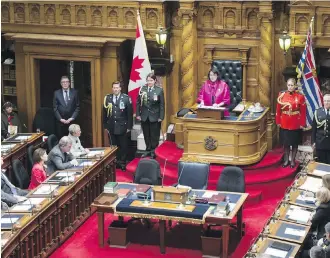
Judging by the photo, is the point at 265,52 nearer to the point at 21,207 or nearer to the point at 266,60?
the point at 266,60

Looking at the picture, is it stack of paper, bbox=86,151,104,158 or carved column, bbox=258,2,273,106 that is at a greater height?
carved column, bbox=258,2,273,106

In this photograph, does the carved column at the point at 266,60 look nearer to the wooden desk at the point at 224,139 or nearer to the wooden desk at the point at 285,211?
the wooden desk at the point at 224,139

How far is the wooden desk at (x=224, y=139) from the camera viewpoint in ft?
43.7

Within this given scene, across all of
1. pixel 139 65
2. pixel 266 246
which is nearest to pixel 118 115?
pixel 139 65

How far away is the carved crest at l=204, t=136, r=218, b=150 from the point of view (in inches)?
529

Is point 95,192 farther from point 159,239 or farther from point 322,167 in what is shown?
point 322,167

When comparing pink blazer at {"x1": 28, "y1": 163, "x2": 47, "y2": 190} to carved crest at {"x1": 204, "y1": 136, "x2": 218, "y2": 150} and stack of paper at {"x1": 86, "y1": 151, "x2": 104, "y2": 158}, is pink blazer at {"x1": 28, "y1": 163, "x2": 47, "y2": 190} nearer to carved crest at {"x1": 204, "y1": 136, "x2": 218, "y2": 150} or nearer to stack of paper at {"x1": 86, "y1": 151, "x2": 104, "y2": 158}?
stack of paper at {"x1": 86, "y1": 151, "x2": 104, "y2": 158}

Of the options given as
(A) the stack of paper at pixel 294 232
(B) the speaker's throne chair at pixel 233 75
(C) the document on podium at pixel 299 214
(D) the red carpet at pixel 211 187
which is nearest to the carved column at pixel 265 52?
(B) the speaker's throne chair at pixel 233 75

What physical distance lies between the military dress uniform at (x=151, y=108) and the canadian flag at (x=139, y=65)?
1.43ft

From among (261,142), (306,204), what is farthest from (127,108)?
(306,204)

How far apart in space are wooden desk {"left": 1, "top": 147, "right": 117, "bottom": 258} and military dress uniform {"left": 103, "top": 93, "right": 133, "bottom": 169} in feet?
2.87

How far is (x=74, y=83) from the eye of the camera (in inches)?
642

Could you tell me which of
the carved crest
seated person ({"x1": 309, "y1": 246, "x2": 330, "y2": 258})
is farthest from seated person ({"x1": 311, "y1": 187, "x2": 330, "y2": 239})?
the carved crest

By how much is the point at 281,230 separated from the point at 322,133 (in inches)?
133
